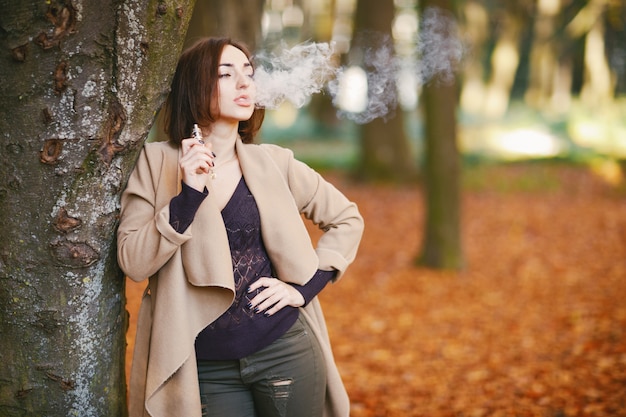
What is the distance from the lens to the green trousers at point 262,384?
89.8 inches

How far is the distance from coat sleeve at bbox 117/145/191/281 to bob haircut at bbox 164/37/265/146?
0.14 metres

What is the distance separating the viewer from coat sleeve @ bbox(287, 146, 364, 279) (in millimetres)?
2523

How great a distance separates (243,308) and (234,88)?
31.5 inches

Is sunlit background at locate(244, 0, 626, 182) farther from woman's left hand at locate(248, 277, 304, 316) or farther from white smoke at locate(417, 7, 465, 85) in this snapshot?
woman's left hand at locate(248, 277, 304, 316)

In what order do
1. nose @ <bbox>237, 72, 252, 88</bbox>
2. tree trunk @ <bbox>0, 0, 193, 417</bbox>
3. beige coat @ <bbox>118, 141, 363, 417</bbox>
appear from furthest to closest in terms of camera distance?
1. nose @ <bbox>237, 72, 252, 88</bbox>
2. beige coat @ <bbox>118, 141, 363, 417</bbox>
3. tree trunk @ <bbox>0, 0, 193, 417</bbox>

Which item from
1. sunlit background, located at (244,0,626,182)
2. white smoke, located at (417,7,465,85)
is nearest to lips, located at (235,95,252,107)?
white smoke, located at (417,7,465,85)

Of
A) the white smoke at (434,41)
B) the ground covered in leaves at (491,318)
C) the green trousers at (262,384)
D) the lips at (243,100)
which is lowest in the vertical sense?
the ground covered in leaves at (491,318)

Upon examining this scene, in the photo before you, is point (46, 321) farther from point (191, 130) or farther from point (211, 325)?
point (191, 130)

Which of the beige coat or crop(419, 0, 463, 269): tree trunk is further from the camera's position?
crop(419, 0, 463, 269): tree trunk

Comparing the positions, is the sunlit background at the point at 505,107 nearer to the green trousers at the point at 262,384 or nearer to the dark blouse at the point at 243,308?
the dark blouse at the point at 243,308

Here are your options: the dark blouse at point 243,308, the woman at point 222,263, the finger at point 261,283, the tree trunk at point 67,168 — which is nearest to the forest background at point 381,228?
the tree trunk at point 67,168

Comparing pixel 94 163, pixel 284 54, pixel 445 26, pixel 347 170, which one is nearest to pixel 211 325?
pixel 94 163

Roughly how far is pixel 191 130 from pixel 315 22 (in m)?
23.5

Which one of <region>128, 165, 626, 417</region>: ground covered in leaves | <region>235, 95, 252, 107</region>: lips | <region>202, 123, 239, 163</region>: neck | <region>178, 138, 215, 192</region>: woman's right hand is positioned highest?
<region>235, 95, 252, 107</region>: lips
